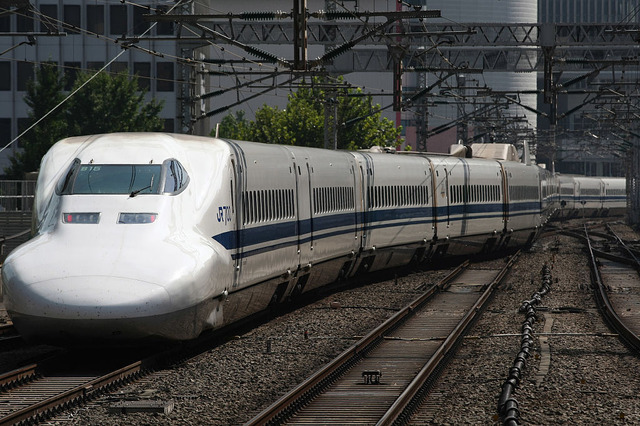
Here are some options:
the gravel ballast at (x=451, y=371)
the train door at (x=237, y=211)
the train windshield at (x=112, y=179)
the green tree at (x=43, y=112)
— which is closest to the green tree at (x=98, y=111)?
the green tree at (x=43, y=112)

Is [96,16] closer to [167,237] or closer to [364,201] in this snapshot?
[364,201]

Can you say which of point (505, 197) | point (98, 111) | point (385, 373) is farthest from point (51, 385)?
point (98, 111)

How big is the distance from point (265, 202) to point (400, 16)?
5198 mm

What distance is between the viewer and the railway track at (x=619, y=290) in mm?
18250

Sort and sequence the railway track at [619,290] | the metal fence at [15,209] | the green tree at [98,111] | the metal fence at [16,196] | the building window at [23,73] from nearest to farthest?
1. the railway track at [619,290]
2. the metal fence at [15,209]
3. the metal fence at [16,196]
4. the green tree at [98,111]
5. the building window at [23,73]

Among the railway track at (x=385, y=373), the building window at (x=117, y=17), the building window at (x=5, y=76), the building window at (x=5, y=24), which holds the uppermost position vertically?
the building window at (x=117, y=17)

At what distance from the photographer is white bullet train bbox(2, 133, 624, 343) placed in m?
12.6

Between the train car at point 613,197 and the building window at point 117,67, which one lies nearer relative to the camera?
the building window at point 117,67

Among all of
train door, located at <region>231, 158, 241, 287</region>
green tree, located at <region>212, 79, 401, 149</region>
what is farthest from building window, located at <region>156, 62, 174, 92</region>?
train door, located at <region>231, 158, 241, 287</region>

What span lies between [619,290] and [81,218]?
1587 centimetres

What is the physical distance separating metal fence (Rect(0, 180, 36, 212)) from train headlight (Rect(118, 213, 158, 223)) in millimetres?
18989

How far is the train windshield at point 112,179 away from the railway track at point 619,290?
23.4 feet

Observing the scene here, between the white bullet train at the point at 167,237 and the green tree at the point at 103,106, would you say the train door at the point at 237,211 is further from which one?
the green tree at the point at 103,106

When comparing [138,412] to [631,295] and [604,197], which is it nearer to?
[631,295]
